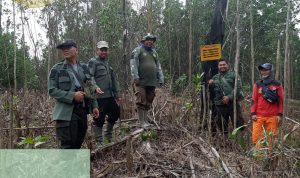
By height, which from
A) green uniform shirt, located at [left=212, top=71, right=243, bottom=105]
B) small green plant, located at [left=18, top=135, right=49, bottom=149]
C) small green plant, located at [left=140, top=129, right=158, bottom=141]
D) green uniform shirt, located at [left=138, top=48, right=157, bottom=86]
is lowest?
small green plant, located at [left=140, top=129, right=158, bottom=141]

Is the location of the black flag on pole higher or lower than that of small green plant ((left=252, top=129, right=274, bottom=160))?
higher

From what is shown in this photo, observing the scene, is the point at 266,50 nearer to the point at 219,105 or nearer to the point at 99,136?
the point at 219,105

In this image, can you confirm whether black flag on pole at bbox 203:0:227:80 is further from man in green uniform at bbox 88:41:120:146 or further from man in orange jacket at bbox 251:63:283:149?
man in green uniform at bbox 88:41:120:146

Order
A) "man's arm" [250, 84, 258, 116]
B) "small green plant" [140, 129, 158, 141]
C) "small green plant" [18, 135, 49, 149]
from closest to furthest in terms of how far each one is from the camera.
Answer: "small green plant" [18, 135, 49, 149]
"small green plant" [140, 129, 158, 141]
"man's arm" [250, 84, 258, 116]

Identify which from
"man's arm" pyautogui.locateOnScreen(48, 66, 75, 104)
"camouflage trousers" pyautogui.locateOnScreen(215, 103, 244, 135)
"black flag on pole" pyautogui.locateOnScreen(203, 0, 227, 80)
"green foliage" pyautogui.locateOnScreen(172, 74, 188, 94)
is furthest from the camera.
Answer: "green foliage" pyautogui.locateOnScreen(172, 74, 188, 94)

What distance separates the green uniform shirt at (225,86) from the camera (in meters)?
5.30

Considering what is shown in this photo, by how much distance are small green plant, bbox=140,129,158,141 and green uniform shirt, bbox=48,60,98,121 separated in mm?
1296

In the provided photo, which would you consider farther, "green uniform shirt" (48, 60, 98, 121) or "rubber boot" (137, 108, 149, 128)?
"rubber boot" (137, 108, 149, 128)

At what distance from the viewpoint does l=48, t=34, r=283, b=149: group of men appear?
3.47 metres

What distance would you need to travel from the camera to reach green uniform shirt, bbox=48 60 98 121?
3.40m

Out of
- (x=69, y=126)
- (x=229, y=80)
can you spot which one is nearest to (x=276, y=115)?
(x=229, y=80)

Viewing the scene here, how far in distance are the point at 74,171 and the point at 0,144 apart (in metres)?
0.79

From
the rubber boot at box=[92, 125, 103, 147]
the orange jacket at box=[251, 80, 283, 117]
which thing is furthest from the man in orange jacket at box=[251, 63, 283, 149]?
the rubber boot at box=[92, 125, 103, 147]

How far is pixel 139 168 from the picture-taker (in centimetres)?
363
